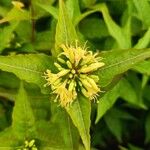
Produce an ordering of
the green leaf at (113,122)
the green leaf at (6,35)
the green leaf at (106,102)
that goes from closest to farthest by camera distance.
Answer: the green leaf at (106,102), the green leaf at (6,35), the green leaf at (113,122)

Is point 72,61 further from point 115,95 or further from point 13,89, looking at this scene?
point 13,89

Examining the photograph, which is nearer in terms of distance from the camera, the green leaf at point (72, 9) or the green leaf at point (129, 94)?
the green leaf at point (72, 9)

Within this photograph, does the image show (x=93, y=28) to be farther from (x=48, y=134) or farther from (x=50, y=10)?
(x=48, y=134)

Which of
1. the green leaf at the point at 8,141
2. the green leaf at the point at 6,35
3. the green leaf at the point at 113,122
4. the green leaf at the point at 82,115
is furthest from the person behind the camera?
the green leaf at the point at 113,122

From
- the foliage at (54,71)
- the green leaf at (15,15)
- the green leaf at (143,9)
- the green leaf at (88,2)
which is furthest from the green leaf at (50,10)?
the green leaf at (143,9)

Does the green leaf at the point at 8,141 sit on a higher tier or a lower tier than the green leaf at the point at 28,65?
lower

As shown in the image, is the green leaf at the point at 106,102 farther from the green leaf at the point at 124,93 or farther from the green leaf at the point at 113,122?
the green leaf at the point at 113,122

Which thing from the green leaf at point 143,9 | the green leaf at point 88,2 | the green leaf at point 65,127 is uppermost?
the green leaf at point 88,2

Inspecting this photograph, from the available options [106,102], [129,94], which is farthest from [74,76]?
[129,94]
